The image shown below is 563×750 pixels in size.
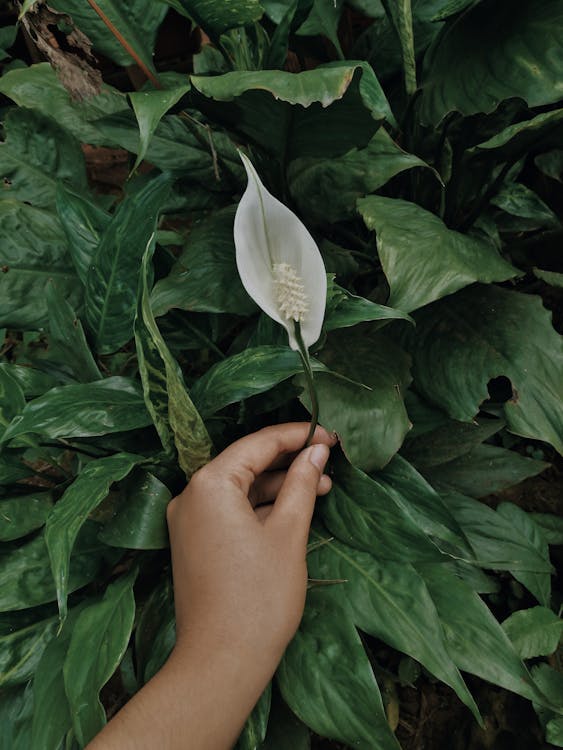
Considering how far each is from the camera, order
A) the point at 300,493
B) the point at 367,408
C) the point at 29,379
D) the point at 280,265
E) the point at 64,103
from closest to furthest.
Answer: the point at 280,265 < the point at 300,493 < the point at 367,408 < the point at 29,379 < the point at 64,103

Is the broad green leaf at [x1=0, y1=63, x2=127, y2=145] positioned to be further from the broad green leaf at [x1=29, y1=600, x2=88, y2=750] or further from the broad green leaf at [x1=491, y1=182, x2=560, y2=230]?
the broad green leaf at [x1=29, y1=600, x2=88, y2=750]

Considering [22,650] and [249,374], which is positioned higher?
[249,374]

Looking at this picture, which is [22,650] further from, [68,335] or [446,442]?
[446,442]

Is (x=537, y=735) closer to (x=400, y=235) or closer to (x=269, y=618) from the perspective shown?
(x=269, y=618)

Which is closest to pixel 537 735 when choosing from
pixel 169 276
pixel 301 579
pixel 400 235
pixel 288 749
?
pixel 288 749

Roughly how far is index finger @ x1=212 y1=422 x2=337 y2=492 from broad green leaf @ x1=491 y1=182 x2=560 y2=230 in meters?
0.53

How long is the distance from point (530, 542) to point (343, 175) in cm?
59

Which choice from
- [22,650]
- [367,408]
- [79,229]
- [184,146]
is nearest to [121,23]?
[184,146]

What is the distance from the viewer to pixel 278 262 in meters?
0.51

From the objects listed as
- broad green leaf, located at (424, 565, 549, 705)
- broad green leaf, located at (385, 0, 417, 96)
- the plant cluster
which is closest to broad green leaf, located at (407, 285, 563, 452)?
the plant cluster

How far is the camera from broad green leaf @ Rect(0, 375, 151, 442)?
65 cm

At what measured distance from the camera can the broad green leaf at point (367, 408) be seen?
695 mm

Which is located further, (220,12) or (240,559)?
(220,12)

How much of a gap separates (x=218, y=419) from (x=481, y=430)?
0.39 meters
